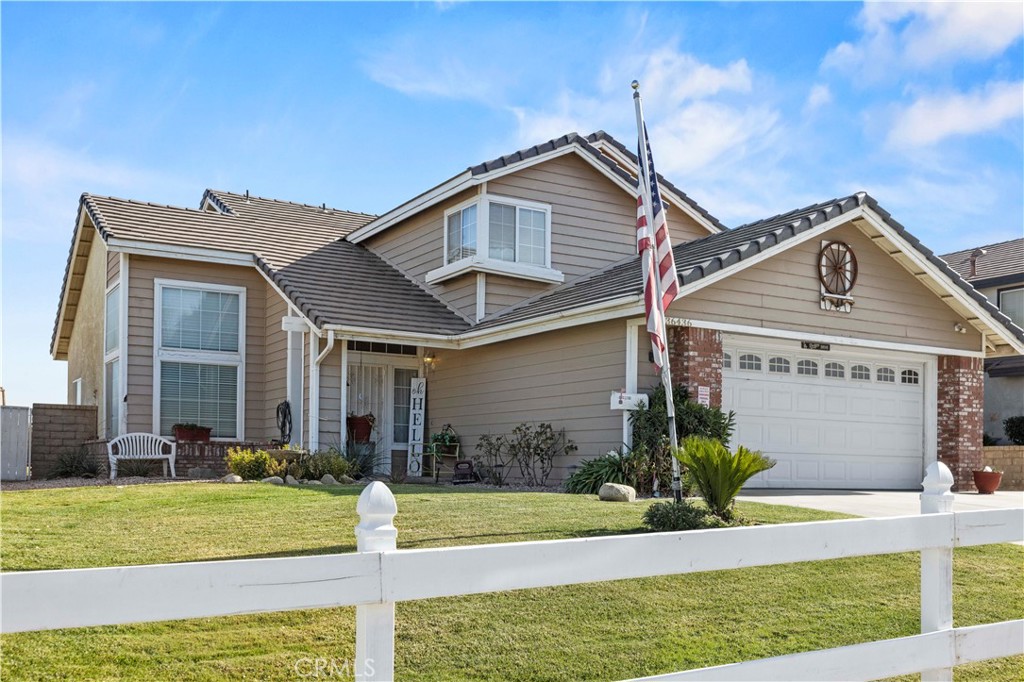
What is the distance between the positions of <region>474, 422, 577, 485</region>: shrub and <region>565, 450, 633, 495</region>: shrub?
111 centimetres

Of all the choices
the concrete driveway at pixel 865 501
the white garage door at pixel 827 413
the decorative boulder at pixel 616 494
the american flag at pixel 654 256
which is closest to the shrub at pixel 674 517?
the american flag at pixel 654 256

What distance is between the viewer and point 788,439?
15.6 metres

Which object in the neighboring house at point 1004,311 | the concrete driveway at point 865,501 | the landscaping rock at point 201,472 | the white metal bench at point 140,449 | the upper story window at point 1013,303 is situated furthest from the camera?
the upper story window at point 1013,303

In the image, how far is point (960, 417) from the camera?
1700 cm

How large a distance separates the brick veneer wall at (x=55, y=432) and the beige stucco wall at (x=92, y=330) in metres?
0.25

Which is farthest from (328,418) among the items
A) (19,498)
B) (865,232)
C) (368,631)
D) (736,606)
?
(368,631)

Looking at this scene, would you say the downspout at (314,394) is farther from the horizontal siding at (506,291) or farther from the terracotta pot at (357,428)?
the horizontal siding at (506,291)

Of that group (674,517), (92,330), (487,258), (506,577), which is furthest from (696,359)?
(92,330)

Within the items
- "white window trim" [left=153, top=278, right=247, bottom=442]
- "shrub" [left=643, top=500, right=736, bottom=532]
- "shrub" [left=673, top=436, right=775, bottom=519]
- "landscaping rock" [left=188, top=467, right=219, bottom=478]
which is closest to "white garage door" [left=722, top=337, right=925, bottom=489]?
"shrub" [left=673, top=436, right=775, bottom=519]

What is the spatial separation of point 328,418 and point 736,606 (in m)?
10.9

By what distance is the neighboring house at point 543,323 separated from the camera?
15.0m

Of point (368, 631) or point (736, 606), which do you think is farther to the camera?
point (736, 606)

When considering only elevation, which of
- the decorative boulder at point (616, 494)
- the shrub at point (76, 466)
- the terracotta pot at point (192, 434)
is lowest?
the shrub at point (76, 466)

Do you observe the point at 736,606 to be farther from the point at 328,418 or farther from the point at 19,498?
the point at 328,418
